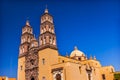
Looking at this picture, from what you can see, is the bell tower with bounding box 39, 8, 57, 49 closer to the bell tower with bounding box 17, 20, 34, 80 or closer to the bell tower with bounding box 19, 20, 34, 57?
the bell tower with bounding box 17, 20, 34, 80

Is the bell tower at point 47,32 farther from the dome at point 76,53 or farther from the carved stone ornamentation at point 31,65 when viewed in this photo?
the dome at point 76,53

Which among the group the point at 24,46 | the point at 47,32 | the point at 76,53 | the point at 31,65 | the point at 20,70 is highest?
the point at 47,32

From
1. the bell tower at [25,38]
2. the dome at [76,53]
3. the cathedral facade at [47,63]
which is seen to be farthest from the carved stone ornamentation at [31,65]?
the dome at [76,53]

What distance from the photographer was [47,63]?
31.4m

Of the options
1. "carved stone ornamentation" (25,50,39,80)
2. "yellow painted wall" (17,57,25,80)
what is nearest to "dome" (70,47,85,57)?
"carved stone ornamentation" (25,50,39,80)

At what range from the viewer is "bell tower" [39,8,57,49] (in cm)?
3269

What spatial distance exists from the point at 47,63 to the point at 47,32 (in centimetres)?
487

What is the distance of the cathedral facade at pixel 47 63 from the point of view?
3045 centimetres

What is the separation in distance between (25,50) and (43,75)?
678 centimetres

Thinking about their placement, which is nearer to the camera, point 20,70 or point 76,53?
point 20,70

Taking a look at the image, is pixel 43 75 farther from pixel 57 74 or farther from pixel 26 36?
pixel 26 36

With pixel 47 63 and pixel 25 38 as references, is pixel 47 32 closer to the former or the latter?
pixel 47 63

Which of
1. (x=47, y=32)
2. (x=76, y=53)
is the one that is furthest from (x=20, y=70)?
(x=76, y=53)

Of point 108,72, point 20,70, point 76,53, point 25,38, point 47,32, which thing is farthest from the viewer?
point 76,53
